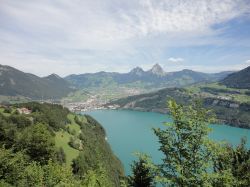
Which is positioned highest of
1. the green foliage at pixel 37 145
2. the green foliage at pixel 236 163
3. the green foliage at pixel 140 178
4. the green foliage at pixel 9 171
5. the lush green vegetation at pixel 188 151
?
the lush green vegetation at pixel 188 151

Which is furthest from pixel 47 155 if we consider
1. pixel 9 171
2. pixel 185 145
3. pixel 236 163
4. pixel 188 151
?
pixel 188 151

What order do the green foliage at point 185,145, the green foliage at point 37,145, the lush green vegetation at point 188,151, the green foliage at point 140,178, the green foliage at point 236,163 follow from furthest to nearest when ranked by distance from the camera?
the green foliage at point 37,145 < the green foliage at point 140,178 < the green foliage at point 236,163 < the green foliage at point 185,145 < the lush green vegetation at point 188,151

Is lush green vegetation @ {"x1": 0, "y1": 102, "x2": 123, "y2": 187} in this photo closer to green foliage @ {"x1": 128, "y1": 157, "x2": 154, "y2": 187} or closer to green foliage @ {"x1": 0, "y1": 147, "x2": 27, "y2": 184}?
green foliage @ {"x1": 0, "y1": 147, "x2": 27, "y2": 184}

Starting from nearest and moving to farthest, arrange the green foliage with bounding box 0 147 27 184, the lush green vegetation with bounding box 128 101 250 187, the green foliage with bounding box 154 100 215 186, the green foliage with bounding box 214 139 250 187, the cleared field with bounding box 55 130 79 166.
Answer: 1. the lush green vegetation with bounding box 128 101 250 187
2. the green foliage with bounding box 154 100 215 186
3. the green foliage with bounding box 214 139 250 187
4. the green foliage with bounding box 0 147 27 184
5. the cleared field with bounding box 55 130 79 166

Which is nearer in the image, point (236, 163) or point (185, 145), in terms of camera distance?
point (185, 145)

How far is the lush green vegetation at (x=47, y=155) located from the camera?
26.0 meters

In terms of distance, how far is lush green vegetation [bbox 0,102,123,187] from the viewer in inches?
1024

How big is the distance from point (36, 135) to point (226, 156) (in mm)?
41324

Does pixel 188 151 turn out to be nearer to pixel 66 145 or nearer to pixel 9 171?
pixel 9 171

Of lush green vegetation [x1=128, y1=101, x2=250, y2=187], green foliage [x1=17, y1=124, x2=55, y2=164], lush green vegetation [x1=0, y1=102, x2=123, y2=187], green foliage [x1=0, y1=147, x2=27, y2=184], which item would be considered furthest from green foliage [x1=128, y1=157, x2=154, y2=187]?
green foliage [x1=17, y1=124, x2=55, y2=164]

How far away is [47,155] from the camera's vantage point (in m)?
52.2

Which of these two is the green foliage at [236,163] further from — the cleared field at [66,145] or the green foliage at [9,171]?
the cleared field at [66,145]

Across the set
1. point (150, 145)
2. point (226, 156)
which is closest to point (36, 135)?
point (226, 156)

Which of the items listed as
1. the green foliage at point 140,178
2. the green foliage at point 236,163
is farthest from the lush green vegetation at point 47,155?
the green foliage at point 236,163
